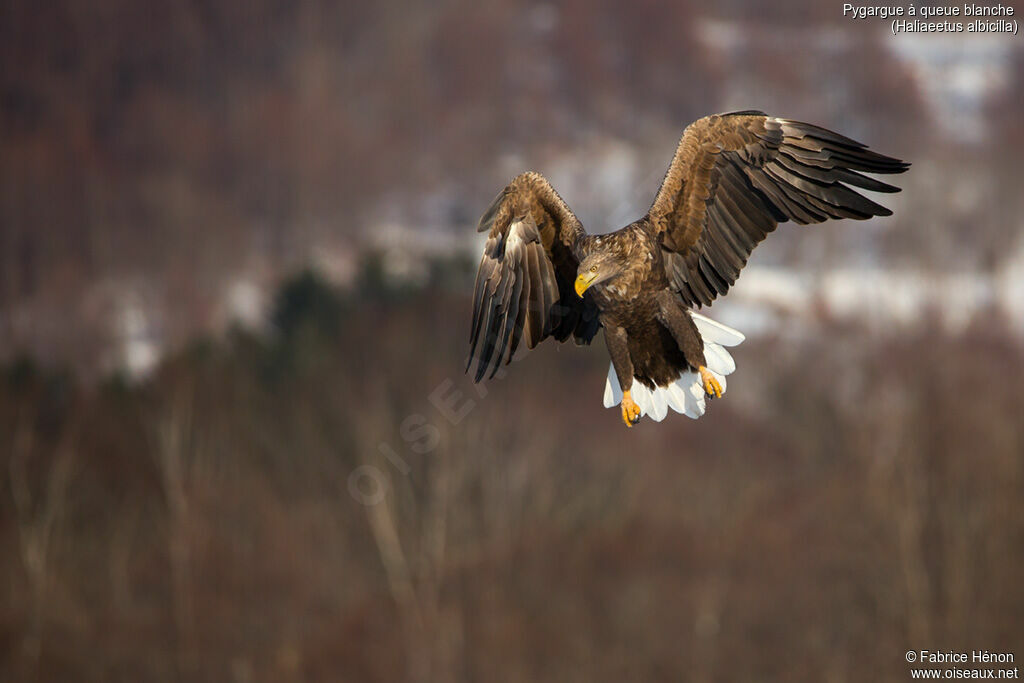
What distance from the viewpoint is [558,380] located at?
1873 inches

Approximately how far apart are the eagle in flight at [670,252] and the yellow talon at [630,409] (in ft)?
0.04

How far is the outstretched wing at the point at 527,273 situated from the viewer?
8070 mm

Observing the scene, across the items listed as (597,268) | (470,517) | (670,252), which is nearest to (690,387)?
(670,252)

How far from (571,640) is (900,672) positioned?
7.40 metres

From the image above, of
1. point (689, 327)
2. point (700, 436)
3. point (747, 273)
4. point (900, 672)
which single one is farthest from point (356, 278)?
point (689, 327)

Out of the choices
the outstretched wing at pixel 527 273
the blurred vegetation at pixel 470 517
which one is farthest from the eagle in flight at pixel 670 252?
the blurred vegetation at pixel 470 517

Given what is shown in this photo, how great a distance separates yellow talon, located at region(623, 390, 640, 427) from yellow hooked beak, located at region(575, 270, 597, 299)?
65 centimetres

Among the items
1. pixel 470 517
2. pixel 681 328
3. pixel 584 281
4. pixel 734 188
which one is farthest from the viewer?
pixel 470 517

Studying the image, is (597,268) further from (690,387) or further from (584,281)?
(690,387)

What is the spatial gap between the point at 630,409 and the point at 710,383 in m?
0.53

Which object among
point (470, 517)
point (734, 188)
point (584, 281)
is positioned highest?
point (470, 517)

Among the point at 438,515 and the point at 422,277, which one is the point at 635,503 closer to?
the point at 438,515

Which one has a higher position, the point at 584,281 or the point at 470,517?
the point at 470,517

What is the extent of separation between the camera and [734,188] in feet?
25.7
